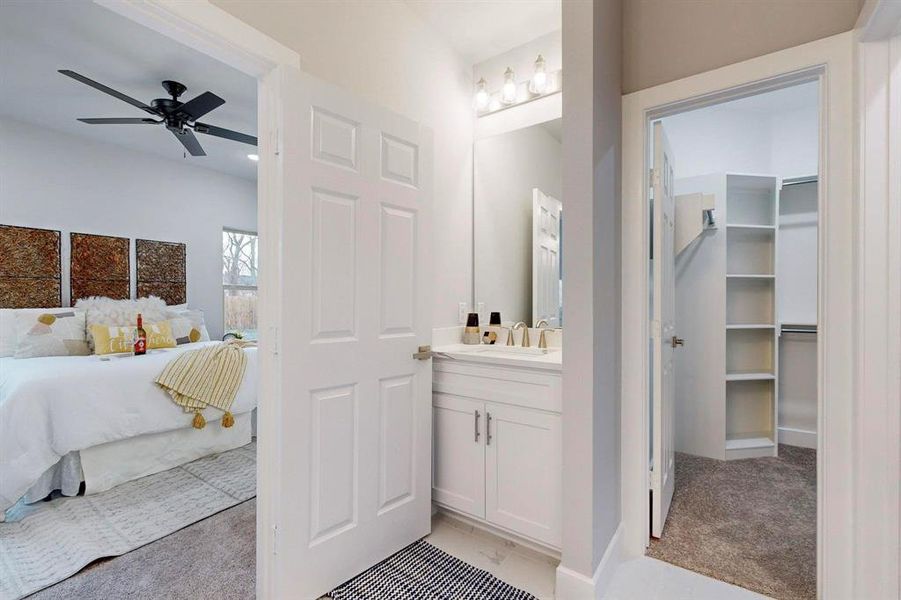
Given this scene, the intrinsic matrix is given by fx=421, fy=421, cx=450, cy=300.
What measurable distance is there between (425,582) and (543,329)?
146 centimetres

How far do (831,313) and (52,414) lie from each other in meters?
3.92

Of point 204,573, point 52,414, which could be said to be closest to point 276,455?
point 204,573

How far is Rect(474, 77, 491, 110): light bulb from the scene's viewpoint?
281 cm

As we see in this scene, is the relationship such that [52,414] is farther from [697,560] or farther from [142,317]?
[697,560]

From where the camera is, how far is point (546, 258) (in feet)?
8.64

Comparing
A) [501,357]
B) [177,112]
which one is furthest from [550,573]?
[177,112]

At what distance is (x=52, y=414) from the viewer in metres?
2.48

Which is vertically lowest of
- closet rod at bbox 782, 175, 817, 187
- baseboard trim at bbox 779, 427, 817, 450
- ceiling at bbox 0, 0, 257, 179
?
baseboard trim at bbox 779, 427, 817, 450

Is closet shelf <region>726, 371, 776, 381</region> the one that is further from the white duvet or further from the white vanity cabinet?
the white duvet

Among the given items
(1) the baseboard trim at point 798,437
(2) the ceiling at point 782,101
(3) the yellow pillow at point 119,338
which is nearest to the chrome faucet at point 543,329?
(2) the ceiling at point 782,101

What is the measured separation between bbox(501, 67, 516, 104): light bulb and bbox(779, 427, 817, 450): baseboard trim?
3.40 m

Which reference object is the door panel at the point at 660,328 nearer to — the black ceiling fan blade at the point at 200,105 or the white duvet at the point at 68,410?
the black ceiling fan blade at the point at 200,105

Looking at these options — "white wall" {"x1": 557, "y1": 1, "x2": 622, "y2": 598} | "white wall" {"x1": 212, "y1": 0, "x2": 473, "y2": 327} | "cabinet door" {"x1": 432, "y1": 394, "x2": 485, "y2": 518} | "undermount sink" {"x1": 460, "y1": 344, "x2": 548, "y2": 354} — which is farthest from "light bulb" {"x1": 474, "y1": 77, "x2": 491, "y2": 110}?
"cabinet door" {"x1": 432, "y1": 394, "x2": 485, "y2": 518}

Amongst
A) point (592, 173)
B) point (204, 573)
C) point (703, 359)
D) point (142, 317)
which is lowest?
point (204, 573)
